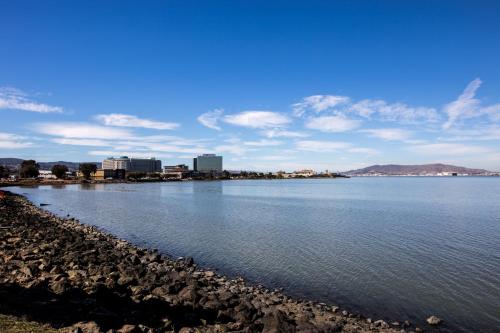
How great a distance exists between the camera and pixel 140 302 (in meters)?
16.0

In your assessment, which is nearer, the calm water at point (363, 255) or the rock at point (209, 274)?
the calm water at point (363, 255)

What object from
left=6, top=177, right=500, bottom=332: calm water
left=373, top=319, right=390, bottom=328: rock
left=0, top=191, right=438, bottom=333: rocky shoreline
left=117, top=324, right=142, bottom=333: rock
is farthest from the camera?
left=6, top=177, right=500, bottom=332: calm water

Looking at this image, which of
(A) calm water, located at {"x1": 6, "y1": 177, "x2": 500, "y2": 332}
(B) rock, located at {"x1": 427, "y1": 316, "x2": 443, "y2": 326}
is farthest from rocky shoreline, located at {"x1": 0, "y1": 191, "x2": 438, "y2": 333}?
(A) calm water, located at {"x1": 6, "y1": 177, "x2": 500, "y2": 332}

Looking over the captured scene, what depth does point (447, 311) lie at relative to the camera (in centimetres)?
1842

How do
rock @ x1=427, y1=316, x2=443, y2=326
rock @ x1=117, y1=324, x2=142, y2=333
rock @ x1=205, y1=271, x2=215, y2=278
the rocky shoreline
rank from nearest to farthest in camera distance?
rock @ x1=117, y1=324, x2=142, y2=333 → the rocky shoreline → rock @ x1=427, y1=316, x2=443, y2=326 → rock @ x1=205, y1=271, x2=215, y2=278

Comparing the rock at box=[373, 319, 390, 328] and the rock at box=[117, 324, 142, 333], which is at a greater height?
the rock at box=[117, 324, 142, 333]

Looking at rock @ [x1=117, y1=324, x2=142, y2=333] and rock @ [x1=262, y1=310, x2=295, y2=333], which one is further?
rock @ [x1=262, y1=310, x2=295, y2=333]

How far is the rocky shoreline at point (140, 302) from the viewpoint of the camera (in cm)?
1353

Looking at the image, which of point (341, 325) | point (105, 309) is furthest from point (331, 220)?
point (105, 309)

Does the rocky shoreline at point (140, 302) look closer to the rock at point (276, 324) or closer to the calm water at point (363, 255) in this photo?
the rock at point (276, 324)

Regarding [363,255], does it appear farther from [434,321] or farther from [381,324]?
[381,324]

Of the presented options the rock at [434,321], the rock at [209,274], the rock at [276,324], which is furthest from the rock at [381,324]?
the rock at [209,274]

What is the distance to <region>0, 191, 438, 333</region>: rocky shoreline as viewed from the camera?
1353 cm

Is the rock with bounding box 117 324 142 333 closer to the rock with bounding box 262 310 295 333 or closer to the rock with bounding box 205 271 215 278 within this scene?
the rock with bounding box 262 310 295 333
